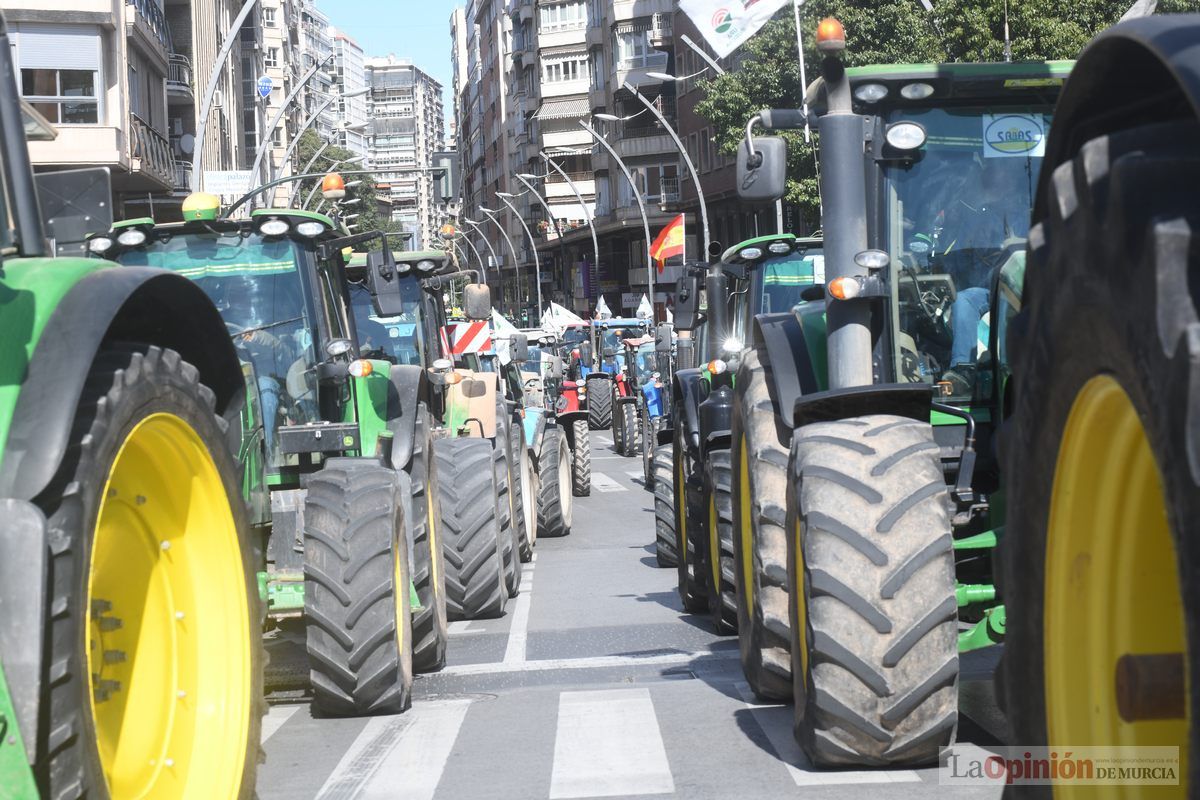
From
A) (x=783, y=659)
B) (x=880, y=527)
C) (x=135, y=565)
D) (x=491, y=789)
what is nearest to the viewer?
(x=135, y=565)

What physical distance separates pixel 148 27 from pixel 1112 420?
40.1m

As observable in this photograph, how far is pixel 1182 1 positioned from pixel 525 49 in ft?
294

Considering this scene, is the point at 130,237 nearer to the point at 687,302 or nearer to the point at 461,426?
the point at 461,426

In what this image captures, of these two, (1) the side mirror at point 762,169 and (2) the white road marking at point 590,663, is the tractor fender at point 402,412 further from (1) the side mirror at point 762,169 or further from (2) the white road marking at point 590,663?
(1) the side mirror at point 762,169

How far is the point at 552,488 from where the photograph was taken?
17828 millimetres

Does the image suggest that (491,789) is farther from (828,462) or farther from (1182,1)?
(1182,1)

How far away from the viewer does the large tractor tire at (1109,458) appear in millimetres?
2381

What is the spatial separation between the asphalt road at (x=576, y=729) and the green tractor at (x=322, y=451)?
0.36 metres

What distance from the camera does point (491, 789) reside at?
630 centimetres

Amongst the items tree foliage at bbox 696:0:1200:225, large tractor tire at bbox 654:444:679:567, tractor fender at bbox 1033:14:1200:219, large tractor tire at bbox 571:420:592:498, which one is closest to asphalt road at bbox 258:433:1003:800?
large tractor tire at bbox 654:444:679:567

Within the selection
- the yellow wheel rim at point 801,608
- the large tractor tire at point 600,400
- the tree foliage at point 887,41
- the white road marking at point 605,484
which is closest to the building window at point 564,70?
the tree foliage at point 887,41

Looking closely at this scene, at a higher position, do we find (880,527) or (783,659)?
(880,527)

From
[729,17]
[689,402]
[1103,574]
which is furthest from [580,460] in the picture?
[1103,574]

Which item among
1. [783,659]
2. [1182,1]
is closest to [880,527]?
[783,659]
